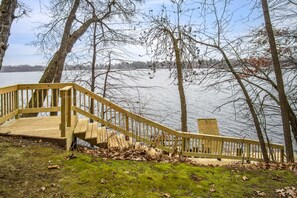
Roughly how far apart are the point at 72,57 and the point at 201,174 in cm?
1201

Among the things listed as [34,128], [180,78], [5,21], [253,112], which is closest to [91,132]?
[34,128]

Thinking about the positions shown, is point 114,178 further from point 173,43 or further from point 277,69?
point 173,43

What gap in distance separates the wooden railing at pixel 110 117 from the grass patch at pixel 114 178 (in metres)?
1.22

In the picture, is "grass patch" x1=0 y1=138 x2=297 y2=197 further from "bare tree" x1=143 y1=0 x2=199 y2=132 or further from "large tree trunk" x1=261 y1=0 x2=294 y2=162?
"bare tree" x1=143 y1=0 x2=199 y2=132

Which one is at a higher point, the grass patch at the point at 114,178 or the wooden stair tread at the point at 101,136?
the grass patch at the point at 114,178

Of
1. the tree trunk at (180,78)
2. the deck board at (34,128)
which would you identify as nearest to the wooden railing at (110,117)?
the deck board at (34,128)

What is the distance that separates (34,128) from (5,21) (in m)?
2.68

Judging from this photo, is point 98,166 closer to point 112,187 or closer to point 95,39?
point 112,187

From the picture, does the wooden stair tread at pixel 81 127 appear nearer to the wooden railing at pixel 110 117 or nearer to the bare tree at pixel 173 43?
the wooden railing at pixel 110 117

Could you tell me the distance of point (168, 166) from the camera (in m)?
4.41

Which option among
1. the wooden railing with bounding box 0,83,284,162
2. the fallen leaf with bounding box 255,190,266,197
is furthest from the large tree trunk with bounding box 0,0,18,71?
the fallen leaf with bounding box 255,190,266,197

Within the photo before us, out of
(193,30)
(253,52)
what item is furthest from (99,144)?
(193,30)

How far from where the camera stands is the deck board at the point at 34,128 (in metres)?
5.46

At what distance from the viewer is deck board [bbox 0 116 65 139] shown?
5.46 m
